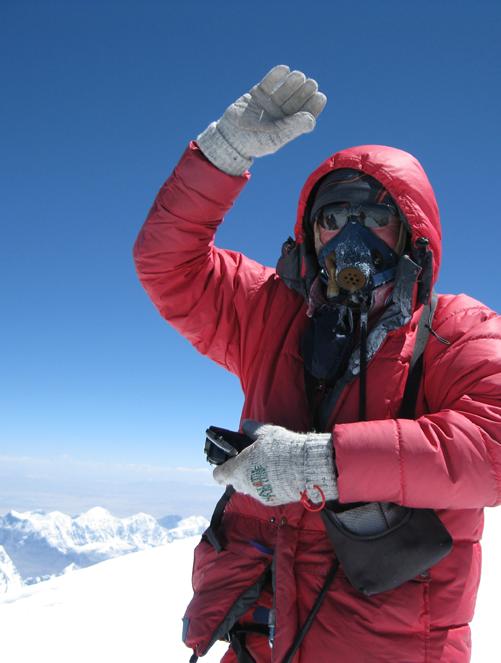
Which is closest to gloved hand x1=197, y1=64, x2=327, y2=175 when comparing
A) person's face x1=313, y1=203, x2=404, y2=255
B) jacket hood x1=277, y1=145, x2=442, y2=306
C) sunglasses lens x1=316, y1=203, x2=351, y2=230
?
jacket hood x1=277, y1=145, x2=442, y2=306

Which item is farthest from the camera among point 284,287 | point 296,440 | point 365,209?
point 284,287

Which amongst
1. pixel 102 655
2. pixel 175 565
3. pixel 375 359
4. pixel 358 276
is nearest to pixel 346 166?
pixel 358 276

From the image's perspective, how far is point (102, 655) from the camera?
163 inches

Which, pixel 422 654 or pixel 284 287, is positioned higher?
pixel 284 287

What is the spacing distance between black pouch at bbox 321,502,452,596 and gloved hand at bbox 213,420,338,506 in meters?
0.18

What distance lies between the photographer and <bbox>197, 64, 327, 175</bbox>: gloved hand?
2291 millimetres

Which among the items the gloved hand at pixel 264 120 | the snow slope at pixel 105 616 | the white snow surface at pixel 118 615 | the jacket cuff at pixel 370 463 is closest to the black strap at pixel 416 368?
the jacket cuff at pixel 370 463

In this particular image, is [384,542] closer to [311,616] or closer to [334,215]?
[311,616]

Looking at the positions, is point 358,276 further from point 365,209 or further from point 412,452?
point 412,452

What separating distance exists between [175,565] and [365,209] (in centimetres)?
534

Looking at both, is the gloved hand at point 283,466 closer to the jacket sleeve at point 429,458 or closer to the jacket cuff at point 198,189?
the jacket sleeve at point 429,458

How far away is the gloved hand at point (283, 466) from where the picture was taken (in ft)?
5.65

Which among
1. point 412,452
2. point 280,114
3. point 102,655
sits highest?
point 280,114

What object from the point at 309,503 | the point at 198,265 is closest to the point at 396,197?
the point at 198,265
